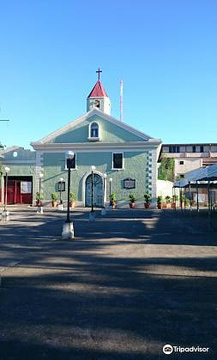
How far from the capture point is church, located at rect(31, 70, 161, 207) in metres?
32.2

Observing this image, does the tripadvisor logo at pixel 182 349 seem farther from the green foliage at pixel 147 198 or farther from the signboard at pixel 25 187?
the signboard at pixel 25 187

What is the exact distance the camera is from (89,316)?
14.2ft

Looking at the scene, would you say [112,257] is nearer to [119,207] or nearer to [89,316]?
[89,316]

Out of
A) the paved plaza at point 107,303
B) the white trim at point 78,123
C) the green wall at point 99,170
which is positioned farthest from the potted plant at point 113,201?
the paved plaza at point 107,303

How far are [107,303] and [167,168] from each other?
49902mm

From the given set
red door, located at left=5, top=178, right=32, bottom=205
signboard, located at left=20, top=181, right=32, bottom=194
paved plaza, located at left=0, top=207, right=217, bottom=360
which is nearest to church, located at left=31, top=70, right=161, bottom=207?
signboard, located at left=20, top=181, right=32, bottom=194

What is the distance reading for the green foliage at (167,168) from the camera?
53.0 m

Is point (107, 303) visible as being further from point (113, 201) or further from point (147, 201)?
point (113, 201)

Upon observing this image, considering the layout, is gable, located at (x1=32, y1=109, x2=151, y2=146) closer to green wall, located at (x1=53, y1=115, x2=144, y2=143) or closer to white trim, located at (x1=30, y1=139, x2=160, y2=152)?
green wall, located at (x1=53, y1=115, x2=144, y2=143)

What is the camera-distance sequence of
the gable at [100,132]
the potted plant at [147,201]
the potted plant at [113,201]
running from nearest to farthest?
the potted plant at [147,201]
the potted plant at [113,201]
the gable at [100,132]

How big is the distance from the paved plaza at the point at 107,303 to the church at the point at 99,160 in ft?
75.8

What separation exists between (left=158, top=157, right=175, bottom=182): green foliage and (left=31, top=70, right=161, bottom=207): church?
67.5 ft

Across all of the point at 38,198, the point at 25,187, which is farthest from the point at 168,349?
the point at 25,187

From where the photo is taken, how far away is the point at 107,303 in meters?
4.80
